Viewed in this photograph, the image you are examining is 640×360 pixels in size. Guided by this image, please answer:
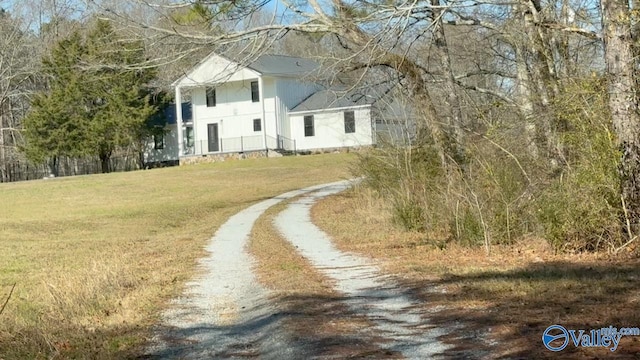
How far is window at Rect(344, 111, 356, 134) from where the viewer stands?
160 feet

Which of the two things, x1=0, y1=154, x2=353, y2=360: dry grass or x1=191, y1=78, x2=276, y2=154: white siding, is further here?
x1=191, y1=78, x2=276, y2=154: white siding

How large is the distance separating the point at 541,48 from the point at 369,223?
6.41 m

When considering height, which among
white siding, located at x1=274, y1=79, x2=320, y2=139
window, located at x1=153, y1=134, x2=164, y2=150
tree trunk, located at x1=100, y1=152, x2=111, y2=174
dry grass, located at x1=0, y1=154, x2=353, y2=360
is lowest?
dry grass, located at x1=0, y1=154, x2=353, y2=360

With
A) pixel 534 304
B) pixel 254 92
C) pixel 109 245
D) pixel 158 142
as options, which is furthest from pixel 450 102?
pixel 158 142

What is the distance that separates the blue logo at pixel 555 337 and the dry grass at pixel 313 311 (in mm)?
1231

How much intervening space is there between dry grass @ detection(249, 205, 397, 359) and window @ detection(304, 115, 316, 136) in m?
38.0

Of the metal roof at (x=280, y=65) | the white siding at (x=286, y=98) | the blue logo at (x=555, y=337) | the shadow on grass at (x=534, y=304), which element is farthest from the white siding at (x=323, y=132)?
the blue logo at (x=555, y=337)

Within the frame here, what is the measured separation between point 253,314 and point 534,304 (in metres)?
2.97

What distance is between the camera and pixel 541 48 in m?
13.2

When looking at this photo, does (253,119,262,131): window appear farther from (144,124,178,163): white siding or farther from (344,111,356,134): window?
(144,124,178,163): white siding

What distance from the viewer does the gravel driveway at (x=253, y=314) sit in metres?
6.54

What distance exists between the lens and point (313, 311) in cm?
789

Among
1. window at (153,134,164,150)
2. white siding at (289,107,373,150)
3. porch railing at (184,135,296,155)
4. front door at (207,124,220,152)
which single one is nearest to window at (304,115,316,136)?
white siding at (289,107,373,150)

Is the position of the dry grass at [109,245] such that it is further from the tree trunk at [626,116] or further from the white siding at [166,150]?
the white siding at [166,150]
